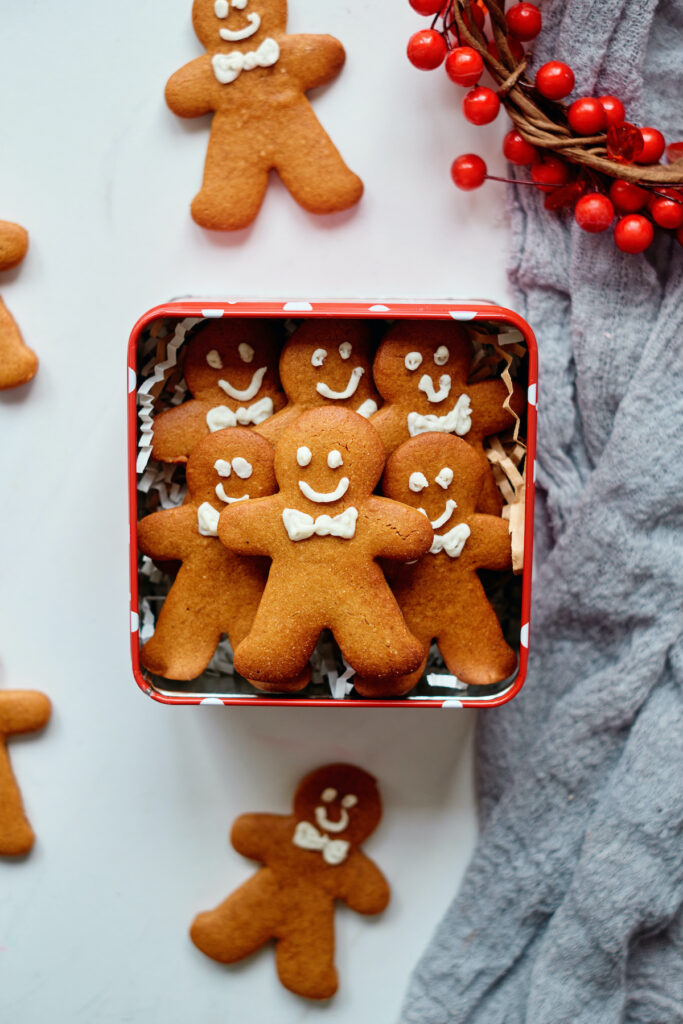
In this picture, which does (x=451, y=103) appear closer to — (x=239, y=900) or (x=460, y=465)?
(x=460, y=465)

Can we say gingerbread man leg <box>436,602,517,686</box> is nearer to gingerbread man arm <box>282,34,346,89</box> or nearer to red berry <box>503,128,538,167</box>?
red berry <box>503,128,538,167</box>

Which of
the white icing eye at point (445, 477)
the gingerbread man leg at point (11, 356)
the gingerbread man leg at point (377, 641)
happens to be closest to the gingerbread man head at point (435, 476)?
the white icing eye at point (445, 477)

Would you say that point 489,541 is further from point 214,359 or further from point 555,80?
point 555,80

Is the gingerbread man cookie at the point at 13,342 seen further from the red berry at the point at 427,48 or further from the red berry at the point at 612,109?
the red berry at the point at 612,109

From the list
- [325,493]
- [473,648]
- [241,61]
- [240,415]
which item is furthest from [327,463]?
[241,61]

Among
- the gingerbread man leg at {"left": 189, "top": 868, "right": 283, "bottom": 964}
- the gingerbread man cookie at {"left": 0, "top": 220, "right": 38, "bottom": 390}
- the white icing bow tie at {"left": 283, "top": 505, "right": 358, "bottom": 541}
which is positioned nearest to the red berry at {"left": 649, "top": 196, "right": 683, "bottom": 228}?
the white icing bow tie at {"left": 283, "top": 505, "right": 358, "bottom": 541}

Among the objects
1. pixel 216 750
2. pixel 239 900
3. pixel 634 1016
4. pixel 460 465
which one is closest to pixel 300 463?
pixel 460 465

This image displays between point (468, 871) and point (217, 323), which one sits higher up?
point (217, 323)
